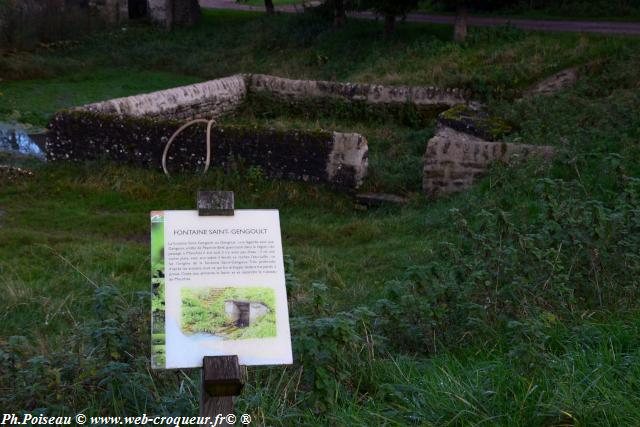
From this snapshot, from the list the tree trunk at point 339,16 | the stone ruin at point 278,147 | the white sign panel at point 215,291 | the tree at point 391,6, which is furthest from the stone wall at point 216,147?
the tree trunk at point 339,16

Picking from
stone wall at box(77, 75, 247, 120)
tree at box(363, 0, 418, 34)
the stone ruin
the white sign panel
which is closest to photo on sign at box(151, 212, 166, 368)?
the white sign panel

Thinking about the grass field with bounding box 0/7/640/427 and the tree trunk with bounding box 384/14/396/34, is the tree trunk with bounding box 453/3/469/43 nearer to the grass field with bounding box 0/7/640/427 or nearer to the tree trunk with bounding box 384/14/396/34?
the tree trunk with bounding box 384/14/396/34

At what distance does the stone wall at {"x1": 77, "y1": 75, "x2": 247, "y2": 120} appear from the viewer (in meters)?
12.6

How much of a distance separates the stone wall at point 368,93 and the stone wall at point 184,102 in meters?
0.84

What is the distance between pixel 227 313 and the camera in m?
3.57

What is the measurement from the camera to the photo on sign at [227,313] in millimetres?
3525

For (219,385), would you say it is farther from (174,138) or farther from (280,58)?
(280,58)

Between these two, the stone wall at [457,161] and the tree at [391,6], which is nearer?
the stone wall at [457,161]

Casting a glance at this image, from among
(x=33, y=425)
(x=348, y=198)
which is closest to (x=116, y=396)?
(x=33, y=425)

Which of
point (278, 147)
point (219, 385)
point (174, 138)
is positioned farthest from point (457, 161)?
point (219, 385)

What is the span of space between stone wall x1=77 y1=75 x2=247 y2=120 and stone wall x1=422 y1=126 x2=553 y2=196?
4.33 metres

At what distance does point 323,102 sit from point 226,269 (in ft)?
39.5

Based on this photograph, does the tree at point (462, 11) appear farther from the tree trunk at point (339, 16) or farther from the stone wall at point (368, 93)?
the stone wall at point (368, 93)

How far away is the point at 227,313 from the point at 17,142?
1122 centimetres
